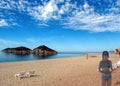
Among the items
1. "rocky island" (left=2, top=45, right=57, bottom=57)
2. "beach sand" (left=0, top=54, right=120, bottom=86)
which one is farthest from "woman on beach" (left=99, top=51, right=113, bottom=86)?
"rocky island" (left=2, top=45, right=57, bottom=57)

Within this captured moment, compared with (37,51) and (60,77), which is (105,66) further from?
(37,51)

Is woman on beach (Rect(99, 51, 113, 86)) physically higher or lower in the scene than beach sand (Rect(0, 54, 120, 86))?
higher

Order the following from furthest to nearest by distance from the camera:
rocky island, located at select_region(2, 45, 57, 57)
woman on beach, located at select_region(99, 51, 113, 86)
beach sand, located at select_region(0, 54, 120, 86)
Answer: rocky island, located at select_region(2, 45, 57, 57), beach sand, located at select_region(0, 54, 120, 86), woman on beach, located at select_region(99, 51, 113, 86)

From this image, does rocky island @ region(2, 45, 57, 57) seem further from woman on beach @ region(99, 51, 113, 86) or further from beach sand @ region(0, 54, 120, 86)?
woman on beach @ region(99, 51, 113, 86)

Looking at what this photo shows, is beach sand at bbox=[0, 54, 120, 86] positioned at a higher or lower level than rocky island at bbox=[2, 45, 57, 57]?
lower

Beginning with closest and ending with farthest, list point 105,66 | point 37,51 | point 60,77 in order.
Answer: point 105,66 < point 60,77 < point 37,51

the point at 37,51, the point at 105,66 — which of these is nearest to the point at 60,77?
the point at 105,66

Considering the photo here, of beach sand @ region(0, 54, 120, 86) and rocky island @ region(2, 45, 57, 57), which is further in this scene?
rocky island @ region(2, 45, 57, 57)

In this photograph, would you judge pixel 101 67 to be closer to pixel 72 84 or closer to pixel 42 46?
pixel 72 84

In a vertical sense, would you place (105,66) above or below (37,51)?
below

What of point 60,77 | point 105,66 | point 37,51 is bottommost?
point 60,77

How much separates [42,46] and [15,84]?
10906cm

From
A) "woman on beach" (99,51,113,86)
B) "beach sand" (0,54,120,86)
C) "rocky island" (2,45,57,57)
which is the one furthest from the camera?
"rocky island" (2,45,57,57)

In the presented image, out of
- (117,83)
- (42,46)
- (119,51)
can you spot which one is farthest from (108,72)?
(42,46)
